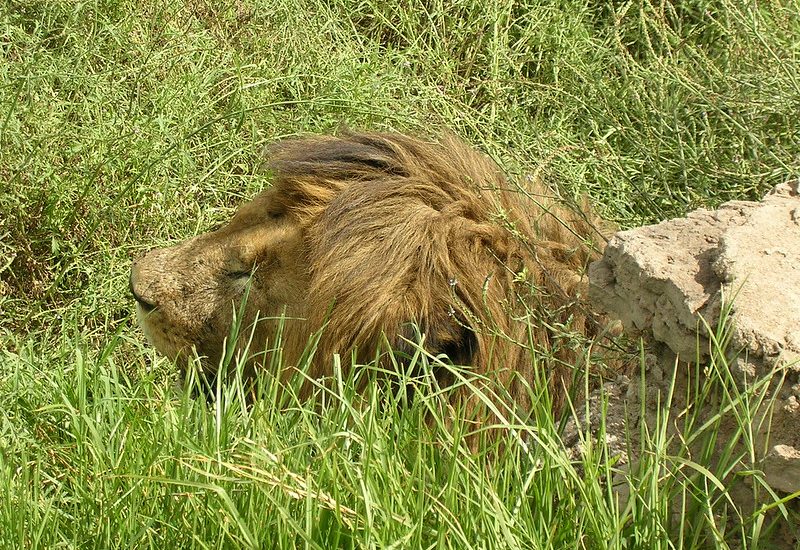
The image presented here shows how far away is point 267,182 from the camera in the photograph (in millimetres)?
4938

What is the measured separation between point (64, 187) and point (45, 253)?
289mm

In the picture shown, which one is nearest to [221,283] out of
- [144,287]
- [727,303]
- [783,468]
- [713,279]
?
[144,287]

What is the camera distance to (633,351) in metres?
2.92

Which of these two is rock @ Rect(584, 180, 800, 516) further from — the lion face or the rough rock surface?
the lion face

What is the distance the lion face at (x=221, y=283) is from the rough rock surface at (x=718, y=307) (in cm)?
118

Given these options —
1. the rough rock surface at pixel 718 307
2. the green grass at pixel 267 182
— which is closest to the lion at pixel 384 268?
the green grass at pixel 267 182

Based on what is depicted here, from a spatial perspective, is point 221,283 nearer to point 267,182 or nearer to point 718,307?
point 267,182

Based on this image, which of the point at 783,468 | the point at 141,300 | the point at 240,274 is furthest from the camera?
the point at 141,300

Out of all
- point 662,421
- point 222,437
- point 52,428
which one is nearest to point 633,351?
point 662,421

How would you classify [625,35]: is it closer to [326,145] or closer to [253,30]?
[253,30]

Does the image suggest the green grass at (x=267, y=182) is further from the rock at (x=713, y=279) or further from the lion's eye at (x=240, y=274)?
the lion's eye at (x=240, y=274)

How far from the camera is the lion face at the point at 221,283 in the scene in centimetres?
359

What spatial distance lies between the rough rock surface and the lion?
0.99ft

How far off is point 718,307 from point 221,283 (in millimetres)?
1807
